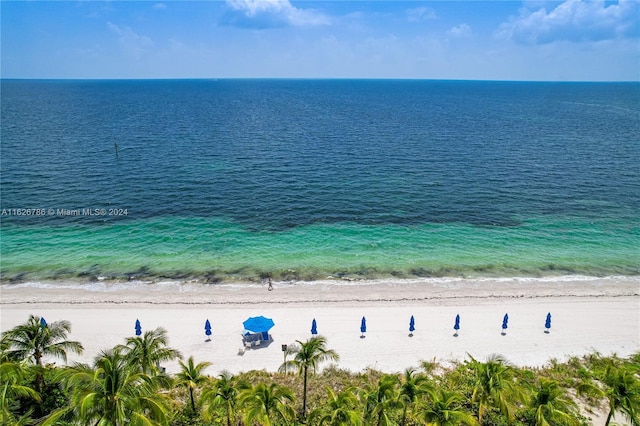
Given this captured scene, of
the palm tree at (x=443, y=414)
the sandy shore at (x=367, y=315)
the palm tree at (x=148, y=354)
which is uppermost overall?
the palm tree at (x=148, y=354)

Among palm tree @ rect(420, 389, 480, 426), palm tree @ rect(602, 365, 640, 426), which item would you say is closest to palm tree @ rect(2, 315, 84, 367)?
palm tree @ rect(420, 389, 480, 426)

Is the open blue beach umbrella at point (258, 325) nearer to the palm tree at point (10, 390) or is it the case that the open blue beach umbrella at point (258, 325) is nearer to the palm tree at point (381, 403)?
the palm tree at point (381, 403)

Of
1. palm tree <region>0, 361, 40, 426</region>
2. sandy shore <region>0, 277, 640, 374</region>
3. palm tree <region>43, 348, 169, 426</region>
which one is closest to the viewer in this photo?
palm tree <region>43, 348, 169, 426</region>

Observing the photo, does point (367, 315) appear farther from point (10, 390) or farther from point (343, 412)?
point (10, 390)

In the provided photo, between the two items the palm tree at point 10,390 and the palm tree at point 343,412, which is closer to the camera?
the palm tree at point 10,390

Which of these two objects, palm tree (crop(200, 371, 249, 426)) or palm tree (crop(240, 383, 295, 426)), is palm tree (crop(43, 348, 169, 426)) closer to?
palm tree (crop(200, 371, 249, 426))

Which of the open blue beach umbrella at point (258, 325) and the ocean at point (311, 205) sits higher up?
the ocean at point (311, 205)

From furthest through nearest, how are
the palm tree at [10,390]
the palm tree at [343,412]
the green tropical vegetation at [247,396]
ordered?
the palm tree at [343,412] < the palm tree at [10,390] < the green tropical vegetation at [247,396]

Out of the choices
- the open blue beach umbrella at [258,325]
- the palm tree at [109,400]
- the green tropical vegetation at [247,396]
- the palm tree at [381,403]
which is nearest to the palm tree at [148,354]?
the green tropical vegetation at [247,396]
